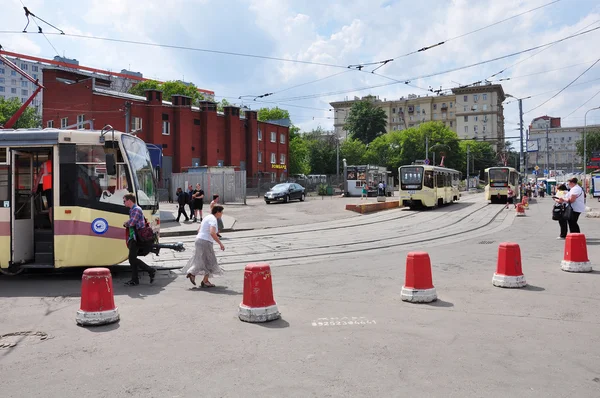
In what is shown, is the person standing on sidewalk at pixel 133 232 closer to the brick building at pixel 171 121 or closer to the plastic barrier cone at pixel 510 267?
the plastic barrier cone at pixel 510 267

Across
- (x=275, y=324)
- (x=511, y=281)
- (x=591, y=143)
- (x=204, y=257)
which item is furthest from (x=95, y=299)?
(x=591, y=143)

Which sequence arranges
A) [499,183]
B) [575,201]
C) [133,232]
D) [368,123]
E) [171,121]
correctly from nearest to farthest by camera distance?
[133,232], [575,201], [499,183], [171,121], [368,123]

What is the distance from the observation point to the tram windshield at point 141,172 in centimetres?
1008

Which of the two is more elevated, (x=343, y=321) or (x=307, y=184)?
(x=307, y=184)

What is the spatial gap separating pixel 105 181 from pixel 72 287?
6.59 feet

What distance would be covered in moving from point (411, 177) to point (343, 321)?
2532cm

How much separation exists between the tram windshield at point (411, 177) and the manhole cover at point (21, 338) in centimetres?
2652

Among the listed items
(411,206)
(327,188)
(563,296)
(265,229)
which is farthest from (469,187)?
(563,296)

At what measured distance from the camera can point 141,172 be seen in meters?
10.5

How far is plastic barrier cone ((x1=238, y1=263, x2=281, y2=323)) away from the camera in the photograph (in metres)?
6.44

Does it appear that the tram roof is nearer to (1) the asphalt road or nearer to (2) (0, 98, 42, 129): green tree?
(1) the asphalt road

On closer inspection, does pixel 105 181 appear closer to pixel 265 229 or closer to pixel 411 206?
pixel 265 229

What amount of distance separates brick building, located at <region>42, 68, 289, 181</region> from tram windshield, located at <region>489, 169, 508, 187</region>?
74.5 ft

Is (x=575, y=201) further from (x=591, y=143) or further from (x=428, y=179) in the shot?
(x=591, y=143)
